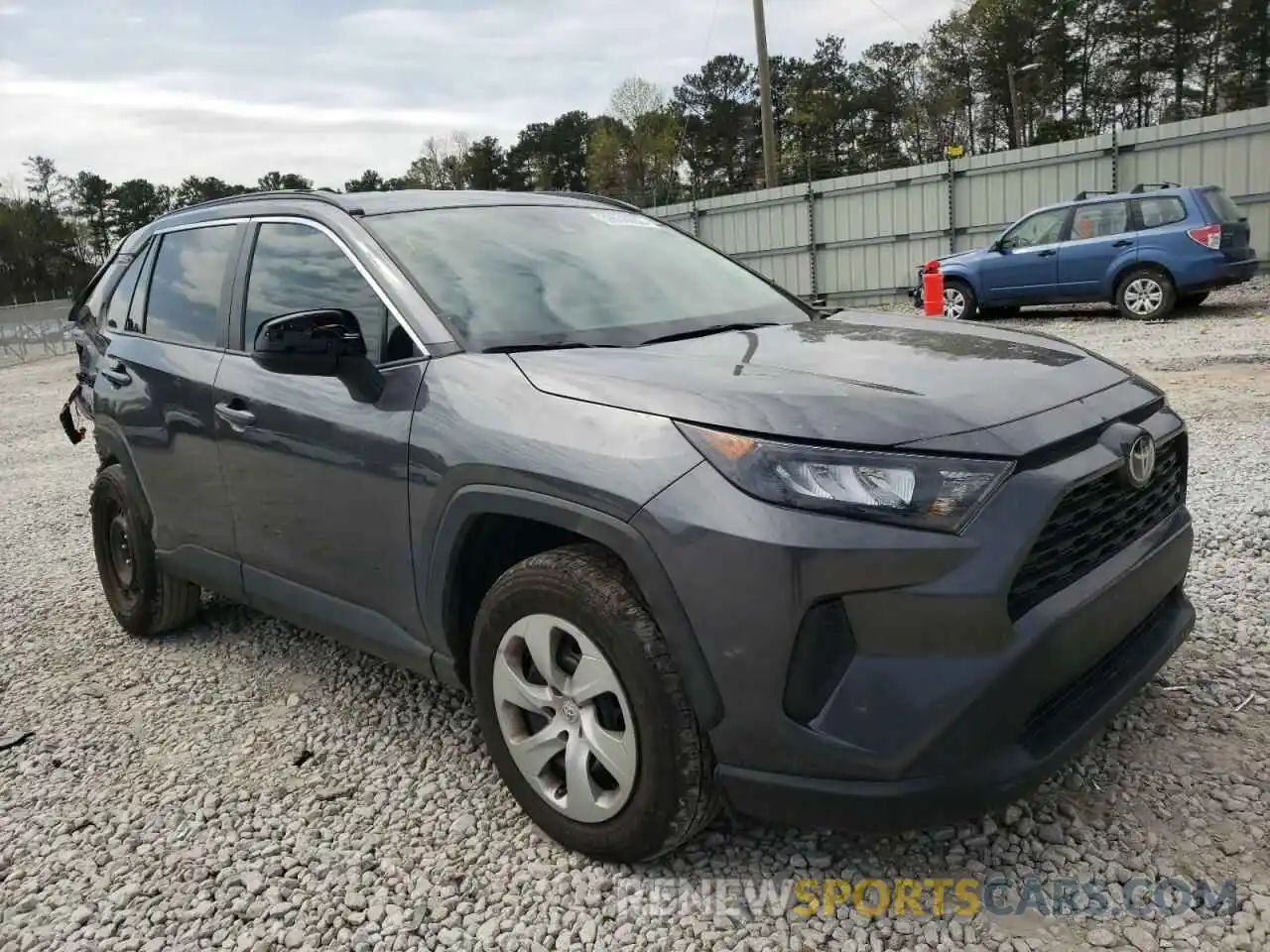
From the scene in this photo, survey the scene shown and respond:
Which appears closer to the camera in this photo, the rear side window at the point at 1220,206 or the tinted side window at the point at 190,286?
the tinted side window at the point at 190,286

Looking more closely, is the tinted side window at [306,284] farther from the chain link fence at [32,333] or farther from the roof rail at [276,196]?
the chain link fence at [32,333]

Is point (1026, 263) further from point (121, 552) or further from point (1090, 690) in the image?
point (1090, 690)

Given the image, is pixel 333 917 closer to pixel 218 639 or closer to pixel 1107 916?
pixel 1107 916

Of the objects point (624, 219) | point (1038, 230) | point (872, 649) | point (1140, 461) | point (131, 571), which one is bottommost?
point (131, 571)

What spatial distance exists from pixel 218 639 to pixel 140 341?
1277 millimetres

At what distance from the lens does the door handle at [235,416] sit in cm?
323

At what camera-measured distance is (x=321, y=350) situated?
266 cm

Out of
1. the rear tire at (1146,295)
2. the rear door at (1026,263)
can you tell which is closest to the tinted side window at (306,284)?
the rear tire at (1146,295)

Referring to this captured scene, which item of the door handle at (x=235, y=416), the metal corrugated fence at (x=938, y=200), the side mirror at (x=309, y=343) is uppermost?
the metal corrugated fence at (x=938, y=200)

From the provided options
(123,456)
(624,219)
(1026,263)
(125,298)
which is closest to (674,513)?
(624,219)

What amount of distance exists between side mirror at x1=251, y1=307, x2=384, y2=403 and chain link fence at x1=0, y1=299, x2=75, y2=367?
96.2ft

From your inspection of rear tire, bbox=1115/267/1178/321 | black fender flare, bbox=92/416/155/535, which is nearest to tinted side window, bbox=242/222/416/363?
black fender flare, bbox=92/416/155/535

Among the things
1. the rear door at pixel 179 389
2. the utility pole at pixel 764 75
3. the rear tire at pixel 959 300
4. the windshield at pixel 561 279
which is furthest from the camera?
the utility pole at pixel 764 75

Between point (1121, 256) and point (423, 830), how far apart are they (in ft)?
40.9
